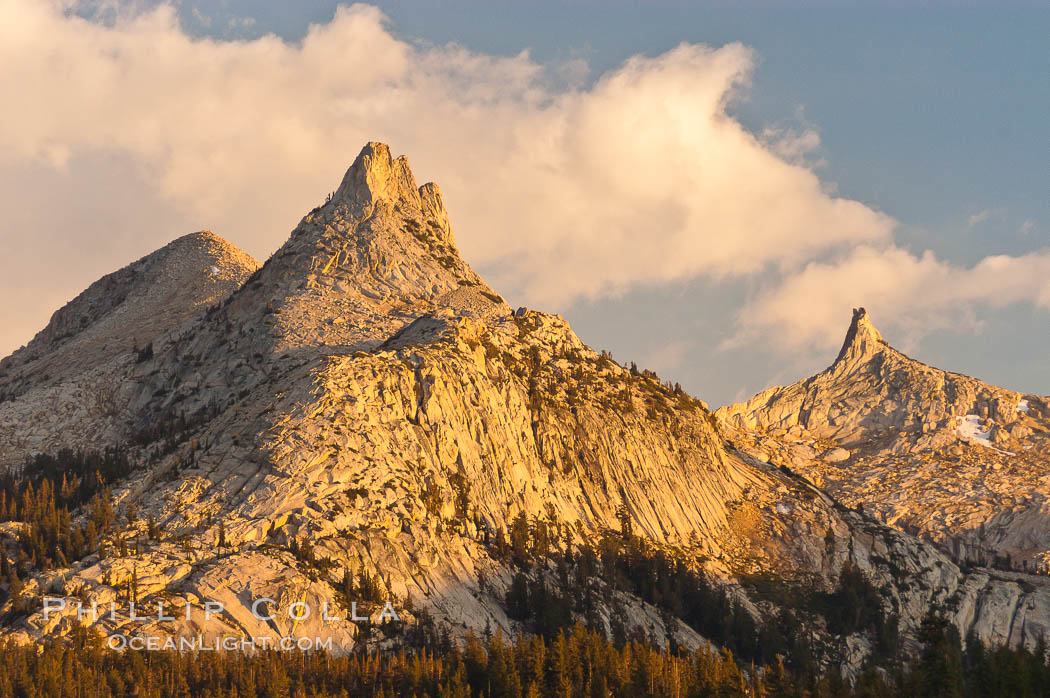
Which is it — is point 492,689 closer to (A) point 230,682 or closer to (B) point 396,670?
(B) point 396,670

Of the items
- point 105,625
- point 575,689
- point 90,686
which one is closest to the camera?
point 90,686

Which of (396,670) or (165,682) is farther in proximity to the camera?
(396,670)

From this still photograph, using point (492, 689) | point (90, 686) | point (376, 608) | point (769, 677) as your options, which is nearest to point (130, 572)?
point (90, 686)

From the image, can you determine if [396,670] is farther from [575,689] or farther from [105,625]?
[105,625]

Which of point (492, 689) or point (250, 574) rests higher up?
point (250, 574)

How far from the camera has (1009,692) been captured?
17688 cm

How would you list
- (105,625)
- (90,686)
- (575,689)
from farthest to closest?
(575,689) < (105,625) < (90,686)

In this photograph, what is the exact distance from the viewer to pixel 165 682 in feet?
570

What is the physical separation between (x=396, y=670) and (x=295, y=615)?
57.1 ft

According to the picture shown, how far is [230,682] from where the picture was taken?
17712 centimetres

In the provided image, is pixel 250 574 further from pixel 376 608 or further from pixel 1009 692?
pixel 1009 692

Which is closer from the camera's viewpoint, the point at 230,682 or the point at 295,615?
the point at 230,682

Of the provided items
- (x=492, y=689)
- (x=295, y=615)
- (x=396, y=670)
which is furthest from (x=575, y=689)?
(x=295, y=615)

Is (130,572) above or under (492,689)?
above
